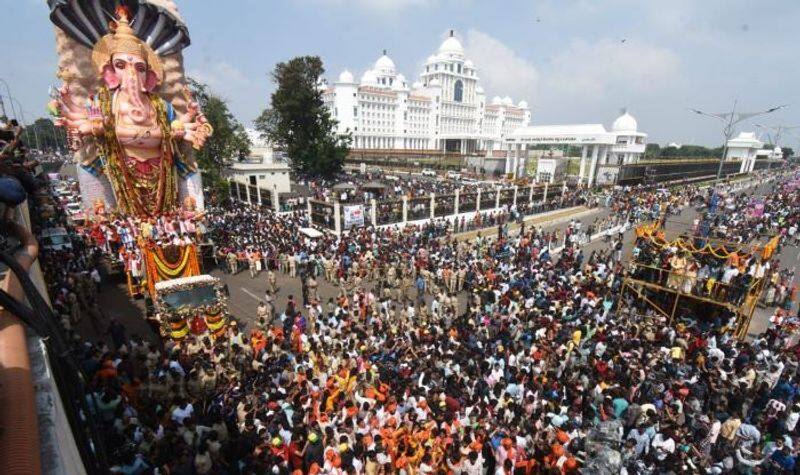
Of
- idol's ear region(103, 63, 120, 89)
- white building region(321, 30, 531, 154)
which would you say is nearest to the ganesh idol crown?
idol's ear region(103, 63, 120, 89)

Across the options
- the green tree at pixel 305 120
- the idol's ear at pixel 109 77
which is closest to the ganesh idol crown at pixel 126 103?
the idol's ear at pixel 109 77

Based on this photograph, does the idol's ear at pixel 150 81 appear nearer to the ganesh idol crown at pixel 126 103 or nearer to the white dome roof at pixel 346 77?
the ganesh idol crown at pixel 126 103

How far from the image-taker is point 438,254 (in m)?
16.8

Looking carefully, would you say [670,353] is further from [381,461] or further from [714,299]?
[381,461]

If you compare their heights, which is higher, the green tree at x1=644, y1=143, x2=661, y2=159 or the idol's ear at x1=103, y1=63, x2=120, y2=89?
the idol's ear at x1=103, y1=63, x2=120, y2=89

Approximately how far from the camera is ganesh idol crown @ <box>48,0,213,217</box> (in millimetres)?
14828

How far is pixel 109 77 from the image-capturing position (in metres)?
15.0

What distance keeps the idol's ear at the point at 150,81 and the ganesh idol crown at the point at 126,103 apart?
35mm

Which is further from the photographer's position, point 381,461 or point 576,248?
point 576,248

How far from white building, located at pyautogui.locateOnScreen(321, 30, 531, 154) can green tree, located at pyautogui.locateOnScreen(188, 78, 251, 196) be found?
43459 mm

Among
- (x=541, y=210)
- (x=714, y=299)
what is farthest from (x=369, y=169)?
(x=714, y=299)

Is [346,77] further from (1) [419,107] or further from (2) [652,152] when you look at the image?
(2) [652,152]

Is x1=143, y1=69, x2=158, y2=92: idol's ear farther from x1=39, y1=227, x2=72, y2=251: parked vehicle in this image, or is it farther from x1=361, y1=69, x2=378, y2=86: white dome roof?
x1=361, y1=69, x2=378, y2=86: white dome roof

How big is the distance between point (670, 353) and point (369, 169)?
49691 millimetres
